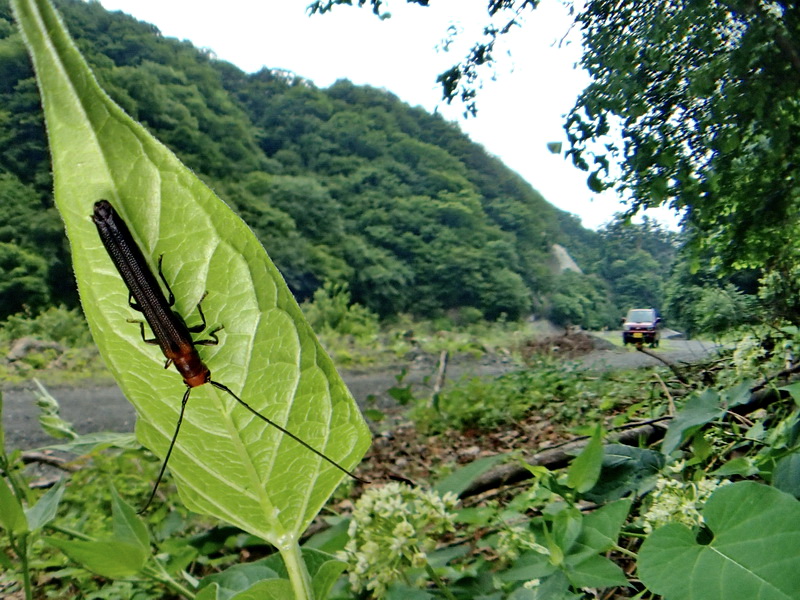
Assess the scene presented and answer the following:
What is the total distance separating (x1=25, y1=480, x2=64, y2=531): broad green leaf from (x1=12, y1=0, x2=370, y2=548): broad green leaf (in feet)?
0.53

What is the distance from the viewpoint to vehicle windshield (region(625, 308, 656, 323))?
133 centimetres

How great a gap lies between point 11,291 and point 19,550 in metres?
1.59

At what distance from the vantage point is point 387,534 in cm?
30

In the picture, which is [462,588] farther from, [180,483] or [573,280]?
[573,280]

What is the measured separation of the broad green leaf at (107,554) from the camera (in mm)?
239

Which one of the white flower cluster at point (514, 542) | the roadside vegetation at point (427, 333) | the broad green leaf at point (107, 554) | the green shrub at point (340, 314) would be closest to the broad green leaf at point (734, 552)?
the roadside vegetation at point (427, 333)

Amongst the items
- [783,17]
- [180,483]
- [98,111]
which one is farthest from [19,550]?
[783,17]

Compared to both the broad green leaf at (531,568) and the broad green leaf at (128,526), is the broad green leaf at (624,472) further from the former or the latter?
the broad green leaf at (128,526)

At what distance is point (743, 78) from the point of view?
938mm

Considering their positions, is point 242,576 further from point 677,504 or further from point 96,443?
point 96,443

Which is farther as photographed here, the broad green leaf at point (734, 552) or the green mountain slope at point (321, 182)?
the green mountain slope at point (321, 182)

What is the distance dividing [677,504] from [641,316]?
121 centimetres

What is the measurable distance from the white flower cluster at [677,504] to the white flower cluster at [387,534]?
0.39ft

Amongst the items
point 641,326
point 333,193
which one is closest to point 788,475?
point 641,326
